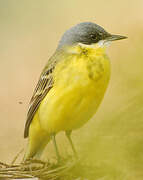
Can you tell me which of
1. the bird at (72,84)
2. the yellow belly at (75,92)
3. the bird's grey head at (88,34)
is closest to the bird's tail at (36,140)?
the bird at (72,84)

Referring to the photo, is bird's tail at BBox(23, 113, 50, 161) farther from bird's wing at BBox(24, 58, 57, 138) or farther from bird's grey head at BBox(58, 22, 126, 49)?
bird's grey head at BBox(58, 22, 126, 49)

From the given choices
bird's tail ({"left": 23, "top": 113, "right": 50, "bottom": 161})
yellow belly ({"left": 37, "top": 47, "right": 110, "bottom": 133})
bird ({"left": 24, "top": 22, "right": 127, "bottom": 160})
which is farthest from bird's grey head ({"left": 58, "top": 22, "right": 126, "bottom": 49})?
bird's tail ({"left": 23, "top": 113, "right": 50, "bottom": 161})

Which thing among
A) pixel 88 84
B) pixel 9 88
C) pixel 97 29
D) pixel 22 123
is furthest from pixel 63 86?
pixel 9 88

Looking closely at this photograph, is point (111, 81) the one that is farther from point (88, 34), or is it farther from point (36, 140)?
point (36, 140)

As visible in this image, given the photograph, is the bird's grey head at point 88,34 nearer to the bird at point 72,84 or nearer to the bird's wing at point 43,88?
the bird at point 72,84

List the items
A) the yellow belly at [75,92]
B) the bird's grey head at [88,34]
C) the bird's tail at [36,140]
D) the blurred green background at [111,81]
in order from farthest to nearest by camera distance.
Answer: the bird's tail at [36,140] < the bird's grey head at [88,34] < the yellow belly at [75,92] < the blurred green background at [111,81]

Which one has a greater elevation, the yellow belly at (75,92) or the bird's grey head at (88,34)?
the bird's grey head at (88,34)

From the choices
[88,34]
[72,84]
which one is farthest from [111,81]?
[88,34]
